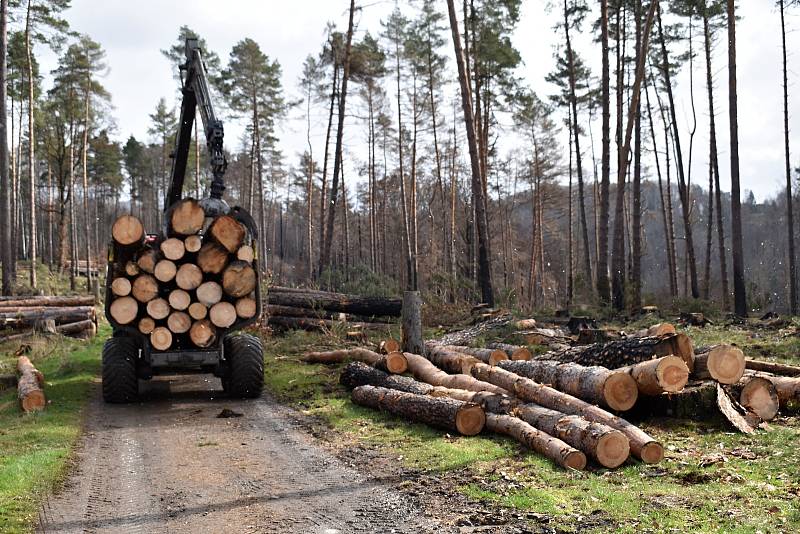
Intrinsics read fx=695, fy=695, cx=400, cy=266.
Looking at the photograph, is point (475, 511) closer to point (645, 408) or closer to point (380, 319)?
point (645, 408)

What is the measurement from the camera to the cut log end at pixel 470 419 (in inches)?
320

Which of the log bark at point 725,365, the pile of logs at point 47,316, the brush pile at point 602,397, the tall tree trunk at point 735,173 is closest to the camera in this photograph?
the brush pile at point 602,397

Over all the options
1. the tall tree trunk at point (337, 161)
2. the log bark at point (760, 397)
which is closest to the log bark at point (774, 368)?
the log bark at point (760, 397)

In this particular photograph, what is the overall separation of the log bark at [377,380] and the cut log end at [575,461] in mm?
3217

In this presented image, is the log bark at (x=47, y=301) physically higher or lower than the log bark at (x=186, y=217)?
lower

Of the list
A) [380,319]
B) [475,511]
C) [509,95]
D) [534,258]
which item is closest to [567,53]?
[509,95]

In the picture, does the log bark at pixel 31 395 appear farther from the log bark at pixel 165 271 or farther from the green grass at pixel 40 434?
the log bark at pixel 165 271

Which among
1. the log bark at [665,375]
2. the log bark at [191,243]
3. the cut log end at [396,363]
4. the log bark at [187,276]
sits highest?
the log bark at [191,243]

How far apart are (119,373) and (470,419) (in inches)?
225

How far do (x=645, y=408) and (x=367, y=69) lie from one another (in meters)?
24.6

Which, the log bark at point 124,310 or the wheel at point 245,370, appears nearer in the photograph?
the log bark at point 124,310

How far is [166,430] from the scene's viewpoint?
9008mm

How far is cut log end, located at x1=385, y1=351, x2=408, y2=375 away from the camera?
11.4 m

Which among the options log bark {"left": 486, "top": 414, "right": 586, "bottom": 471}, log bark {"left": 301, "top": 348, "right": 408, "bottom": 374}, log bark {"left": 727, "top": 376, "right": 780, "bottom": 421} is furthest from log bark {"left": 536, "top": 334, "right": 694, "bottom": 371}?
log bark {"left": 301, "top": 348, "right": 408, "bottom": 374}
